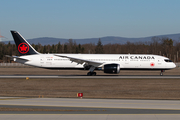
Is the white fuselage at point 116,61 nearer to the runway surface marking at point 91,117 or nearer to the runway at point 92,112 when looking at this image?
the runway at point 92,112

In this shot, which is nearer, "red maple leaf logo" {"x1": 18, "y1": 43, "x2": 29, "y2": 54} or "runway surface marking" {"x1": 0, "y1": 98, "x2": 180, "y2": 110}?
"runway surface marking" {"x1": 0, "y1": 98, "x2": 180, "y2": 110}

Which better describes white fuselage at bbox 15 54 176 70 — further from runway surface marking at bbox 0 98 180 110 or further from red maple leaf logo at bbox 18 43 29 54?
runway surface marking at bbox 0 98 180 110

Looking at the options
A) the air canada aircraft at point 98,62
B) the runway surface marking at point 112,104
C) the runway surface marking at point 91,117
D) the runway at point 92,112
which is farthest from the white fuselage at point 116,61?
the runway surface marking at point 91,117

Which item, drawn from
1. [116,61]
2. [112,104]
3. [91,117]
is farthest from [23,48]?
[91,117]

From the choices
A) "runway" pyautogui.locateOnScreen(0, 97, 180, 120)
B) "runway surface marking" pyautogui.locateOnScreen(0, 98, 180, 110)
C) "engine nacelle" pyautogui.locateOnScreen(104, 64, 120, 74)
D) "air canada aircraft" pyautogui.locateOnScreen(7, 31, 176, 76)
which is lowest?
"runway surface marking" pyautogui.locateOnScreen(0, 98, 180, 110)

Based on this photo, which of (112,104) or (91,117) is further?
(112,104)

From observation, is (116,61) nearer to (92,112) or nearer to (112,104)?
(112,104)

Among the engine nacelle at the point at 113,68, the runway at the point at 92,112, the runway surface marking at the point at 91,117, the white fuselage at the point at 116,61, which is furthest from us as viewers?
the white fuselage at the point at 116,61

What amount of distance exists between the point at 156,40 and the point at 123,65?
130 metres

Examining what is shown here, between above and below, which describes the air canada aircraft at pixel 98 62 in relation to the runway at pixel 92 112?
above

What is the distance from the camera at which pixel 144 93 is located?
25.1 metres

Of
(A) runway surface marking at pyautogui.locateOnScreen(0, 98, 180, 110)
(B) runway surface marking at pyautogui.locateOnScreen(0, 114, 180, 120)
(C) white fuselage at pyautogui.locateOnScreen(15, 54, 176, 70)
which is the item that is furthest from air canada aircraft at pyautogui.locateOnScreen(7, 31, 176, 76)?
(B) runway surface marking at pyautogui.locateOnScreen(0, 114, 180, 120)

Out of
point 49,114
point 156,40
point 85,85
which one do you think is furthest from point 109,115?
point 156,40

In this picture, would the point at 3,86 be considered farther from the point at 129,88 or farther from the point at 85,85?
the point at 129,88
